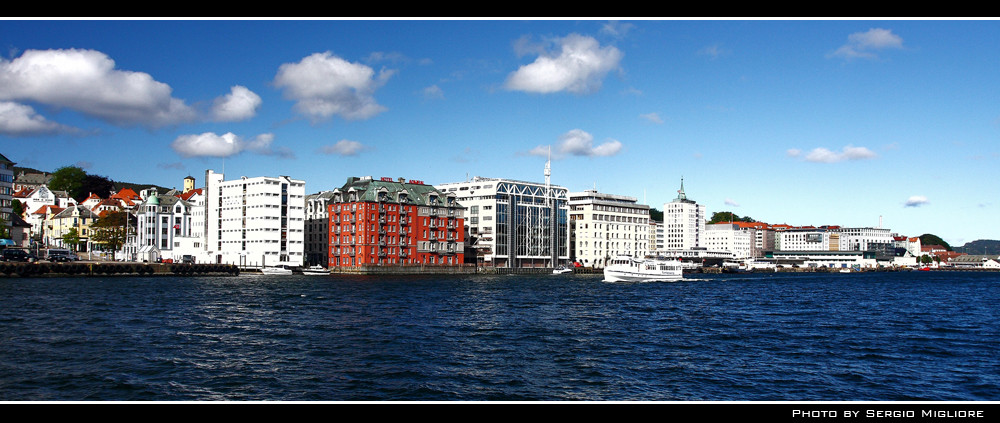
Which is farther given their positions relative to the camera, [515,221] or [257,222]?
[515,221]

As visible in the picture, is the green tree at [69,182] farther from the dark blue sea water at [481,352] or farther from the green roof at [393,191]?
the dark blue sea water at [481,352]

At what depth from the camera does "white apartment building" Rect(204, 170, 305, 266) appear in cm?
11956

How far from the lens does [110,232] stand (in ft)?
442

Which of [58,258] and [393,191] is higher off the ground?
[393,191]

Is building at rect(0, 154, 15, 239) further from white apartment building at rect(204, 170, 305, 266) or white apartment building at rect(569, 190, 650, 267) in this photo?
white apartment building at rect(569, 190, 650, 267)

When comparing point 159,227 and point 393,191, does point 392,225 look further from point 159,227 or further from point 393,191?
point 159,227

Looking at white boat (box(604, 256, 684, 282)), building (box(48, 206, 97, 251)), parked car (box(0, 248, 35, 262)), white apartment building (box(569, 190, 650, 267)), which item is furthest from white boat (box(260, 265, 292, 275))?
white apartment building (box(569, 190, 650, 267))

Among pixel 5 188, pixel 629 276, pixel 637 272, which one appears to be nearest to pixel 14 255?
pixel 5 188

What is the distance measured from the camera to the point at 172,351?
98.6 ft

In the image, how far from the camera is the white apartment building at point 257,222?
119562 millimetres

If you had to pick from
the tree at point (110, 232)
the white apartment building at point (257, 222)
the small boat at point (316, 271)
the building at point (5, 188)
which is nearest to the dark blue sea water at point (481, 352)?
the small boat at point (316, 271)

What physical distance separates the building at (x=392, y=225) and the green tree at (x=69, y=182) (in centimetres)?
8998

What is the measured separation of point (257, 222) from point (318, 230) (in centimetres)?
2307
